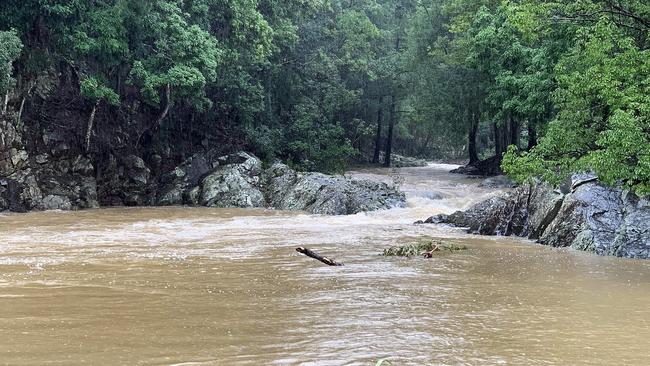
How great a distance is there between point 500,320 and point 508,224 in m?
9.45

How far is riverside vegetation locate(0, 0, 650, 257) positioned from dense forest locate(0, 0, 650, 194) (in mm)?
68

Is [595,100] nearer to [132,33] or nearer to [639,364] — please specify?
[639,364]

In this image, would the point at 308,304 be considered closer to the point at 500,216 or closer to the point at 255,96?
the point at 500,216

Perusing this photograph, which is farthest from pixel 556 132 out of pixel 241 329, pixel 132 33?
pixel 132 33

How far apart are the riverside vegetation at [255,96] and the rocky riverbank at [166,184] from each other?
6 cm

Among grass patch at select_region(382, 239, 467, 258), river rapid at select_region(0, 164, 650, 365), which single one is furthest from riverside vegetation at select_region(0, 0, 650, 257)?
river rapid at select_region(0, 164, 650, 365)

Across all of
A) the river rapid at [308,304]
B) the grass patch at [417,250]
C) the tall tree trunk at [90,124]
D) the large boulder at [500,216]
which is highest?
the tall tree trunk at [90,124]

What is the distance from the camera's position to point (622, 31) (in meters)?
12.0

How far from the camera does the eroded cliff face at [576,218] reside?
11.9 m

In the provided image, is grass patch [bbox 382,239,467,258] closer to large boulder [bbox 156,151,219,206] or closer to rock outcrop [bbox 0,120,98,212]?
rock outcrop [bbox 0,120,98,212]

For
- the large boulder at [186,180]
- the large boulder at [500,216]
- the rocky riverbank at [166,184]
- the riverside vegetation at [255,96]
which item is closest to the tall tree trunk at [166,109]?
the riverside vegetation at [255,96]

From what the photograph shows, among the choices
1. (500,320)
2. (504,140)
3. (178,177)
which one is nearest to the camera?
(500,320)

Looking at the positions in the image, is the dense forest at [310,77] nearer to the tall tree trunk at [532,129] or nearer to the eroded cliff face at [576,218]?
the tall tree trunk at [532,129]

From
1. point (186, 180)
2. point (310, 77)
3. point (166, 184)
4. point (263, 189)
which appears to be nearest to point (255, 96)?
point (186, 180)
